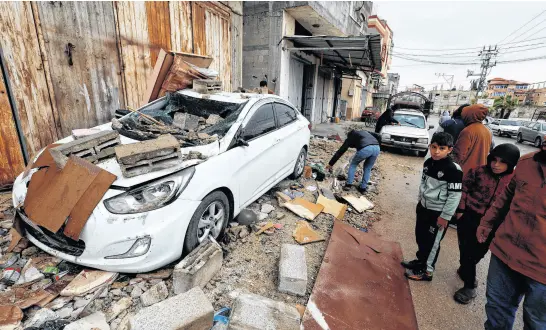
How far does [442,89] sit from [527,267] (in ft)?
286

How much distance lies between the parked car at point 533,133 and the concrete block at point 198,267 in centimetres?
1812

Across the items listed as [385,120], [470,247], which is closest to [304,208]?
[470,247]

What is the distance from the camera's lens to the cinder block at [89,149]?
2.34 m

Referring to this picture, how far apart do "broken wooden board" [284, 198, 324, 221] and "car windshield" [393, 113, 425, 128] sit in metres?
6.73

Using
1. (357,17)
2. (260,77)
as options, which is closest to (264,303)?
(260,77)

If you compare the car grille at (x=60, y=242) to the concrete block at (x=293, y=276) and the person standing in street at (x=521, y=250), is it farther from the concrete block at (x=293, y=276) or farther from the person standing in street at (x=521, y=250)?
the person standing in street at (x=521, y=250)

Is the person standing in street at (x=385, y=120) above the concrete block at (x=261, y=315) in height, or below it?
above

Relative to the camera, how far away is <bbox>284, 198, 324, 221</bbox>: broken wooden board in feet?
12.5

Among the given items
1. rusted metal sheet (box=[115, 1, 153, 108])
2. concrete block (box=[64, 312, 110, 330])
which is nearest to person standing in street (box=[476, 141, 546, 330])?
concrete block (box=[64, 312, 110, 330])

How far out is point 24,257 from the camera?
2.45 metres

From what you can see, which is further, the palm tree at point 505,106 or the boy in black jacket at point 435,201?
the palm tree at point 505,106

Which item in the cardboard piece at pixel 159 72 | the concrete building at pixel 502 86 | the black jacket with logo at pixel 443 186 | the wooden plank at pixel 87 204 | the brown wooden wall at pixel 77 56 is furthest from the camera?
the concrete building at pixel 502 86

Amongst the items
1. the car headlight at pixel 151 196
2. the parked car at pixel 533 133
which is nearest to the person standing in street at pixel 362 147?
the car headlight at pixel 151 196

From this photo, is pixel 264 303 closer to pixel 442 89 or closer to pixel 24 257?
pixel 24 257
